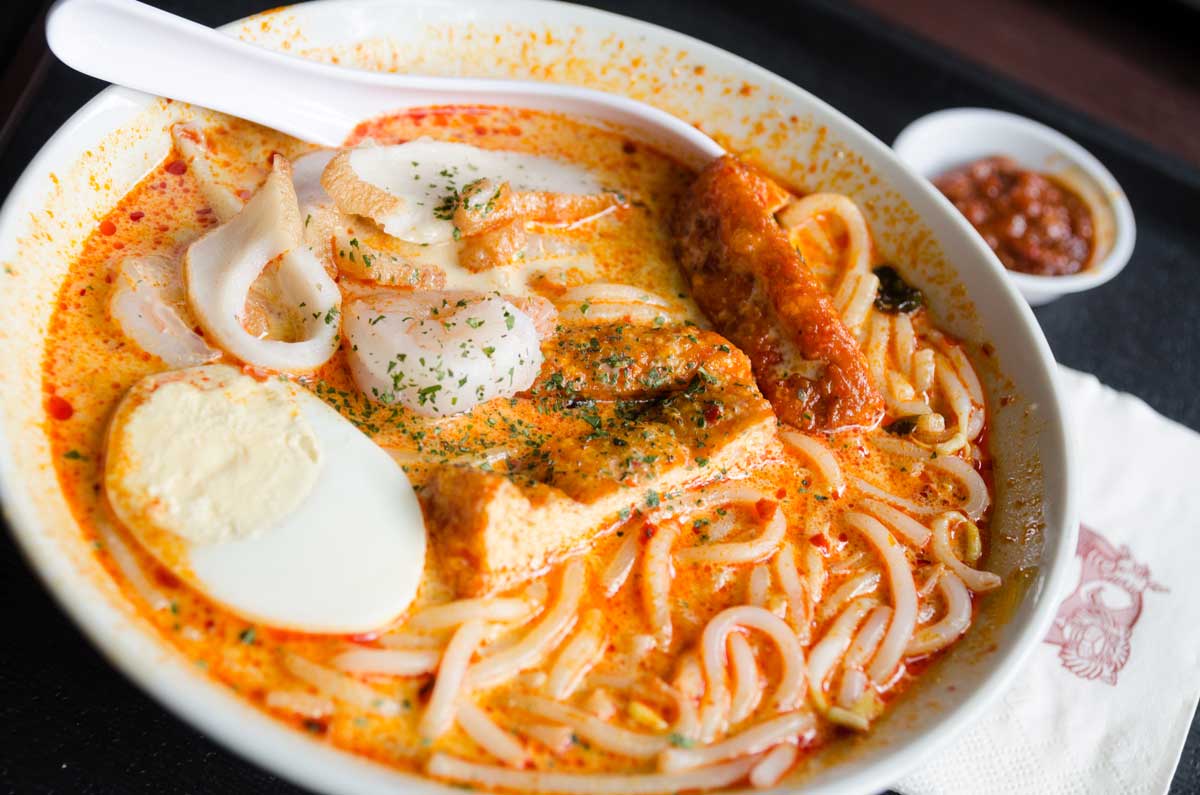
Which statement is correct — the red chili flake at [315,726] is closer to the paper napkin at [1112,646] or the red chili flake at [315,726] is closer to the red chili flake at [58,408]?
the red chili flake at [58,408]

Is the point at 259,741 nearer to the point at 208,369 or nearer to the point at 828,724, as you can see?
the point at 208,369

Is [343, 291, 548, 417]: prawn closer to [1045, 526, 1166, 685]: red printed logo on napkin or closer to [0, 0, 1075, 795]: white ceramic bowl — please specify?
[0, 0, 1075, 795]: white ceramic bowl

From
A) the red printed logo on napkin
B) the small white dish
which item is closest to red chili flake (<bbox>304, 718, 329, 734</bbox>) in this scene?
the red printed logo on napkin

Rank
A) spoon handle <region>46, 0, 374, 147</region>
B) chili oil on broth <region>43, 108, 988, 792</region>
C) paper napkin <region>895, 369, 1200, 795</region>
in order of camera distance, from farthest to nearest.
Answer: paper napkin <region>895, 369, 1200, 795</region>
spoon handle <region>46, 0, 374, 147</region>
chili oil on broth <region>43, 108, 988, 792</region>

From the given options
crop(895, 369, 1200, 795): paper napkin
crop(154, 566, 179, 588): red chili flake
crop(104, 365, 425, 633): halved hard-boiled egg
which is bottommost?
crop(895, 369, 1200, 795): paper napkin

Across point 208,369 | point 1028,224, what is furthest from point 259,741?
point 1028,224

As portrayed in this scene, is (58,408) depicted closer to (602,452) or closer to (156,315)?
(156,315)
